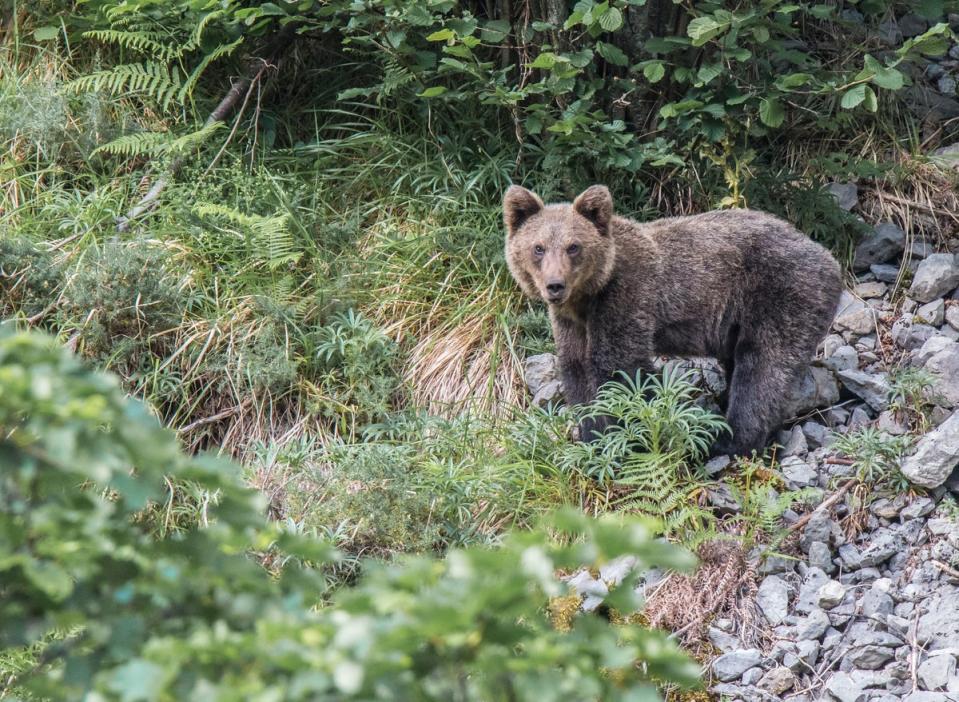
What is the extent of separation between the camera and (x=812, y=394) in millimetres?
6789

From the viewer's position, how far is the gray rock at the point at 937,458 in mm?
5656

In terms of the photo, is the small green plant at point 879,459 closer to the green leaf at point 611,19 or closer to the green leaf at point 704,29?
the green leaf at point 704,29

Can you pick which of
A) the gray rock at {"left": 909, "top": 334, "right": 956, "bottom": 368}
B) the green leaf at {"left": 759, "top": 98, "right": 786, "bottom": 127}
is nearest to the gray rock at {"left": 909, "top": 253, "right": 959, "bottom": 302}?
the gray rock at {"left": 909, "top": 334, "right": 956, "bottom": 368}

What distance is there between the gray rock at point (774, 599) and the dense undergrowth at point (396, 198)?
0.24 m

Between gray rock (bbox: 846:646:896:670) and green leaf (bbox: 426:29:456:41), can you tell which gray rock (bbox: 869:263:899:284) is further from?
gray rock (bbox: 846:646:896:670)

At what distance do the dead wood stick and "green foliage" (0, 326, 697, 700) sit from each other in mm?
3587

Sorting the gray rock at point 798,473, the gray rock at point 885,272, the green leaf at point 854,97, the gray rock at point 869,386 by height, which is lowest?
the gray rock at point 798,473

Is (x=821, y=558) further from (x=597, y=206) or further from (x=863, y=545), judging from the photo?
(x=597, y=206)

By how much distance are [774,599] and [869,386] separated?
6.14 ft

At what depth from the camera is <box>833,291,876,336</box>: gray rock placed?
732 centimetres

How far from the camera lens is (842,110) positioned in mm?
7984

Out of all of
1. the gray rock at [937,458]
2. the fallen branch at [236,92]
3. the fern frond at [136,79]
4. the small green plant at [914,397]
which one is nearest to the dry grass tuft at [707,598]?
the gray rock at [937,458]

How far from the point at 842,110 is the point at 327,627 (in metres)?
6.89

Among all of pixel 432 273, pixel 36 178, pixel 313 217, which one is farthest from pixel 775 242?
pixel 36 178
